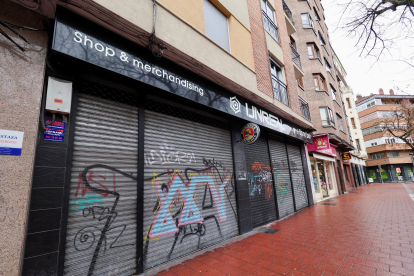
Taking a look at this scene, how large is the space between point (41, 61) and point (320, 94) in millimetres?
17207

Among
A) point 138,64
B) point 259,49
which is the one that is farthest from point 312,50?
point 138,64

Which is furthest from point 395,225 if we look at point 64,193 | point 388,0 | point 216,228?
point 64,193

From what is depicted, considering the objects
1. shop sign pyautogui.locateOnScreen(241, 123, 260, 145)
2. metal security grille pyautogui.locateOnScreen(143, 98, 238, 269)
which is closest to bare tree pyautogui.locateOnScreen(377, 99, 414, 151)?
shop sign pyautogui.locateOnScreen(241, 123, 260, 145)

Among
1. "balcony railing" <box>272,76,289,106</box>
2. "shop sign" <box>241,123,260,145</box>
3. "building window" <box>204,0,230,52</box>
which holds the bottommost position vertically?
"shop sign" <box>241,123,260,145</box>

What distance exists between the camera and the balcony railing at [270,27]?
8.96 metres

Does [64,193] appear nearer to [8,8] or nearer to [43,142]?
[43,142]

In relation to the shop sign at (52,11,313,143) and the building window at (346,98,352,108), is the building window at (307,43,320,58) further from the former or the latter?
the building window at (346,98,352,108)

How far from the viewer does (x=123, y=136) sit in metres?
3.61

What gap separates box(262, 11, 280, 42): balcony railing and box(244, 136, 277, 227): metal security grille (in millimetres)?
5593

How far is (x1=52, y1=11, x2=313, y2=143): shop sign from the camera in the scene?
8.89 ft

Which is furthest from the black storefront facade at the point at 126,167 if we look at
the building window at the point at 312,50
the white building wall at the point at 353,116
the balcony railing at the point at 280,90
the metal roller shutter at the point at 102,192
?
the white building wall at the point at 353,116

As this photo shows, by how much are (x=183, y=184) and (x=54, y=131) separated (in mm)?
2658

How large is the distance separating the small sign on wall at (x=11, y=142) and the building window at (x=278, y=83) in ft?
27.9

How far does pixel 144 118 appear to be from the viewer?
4000 mm
